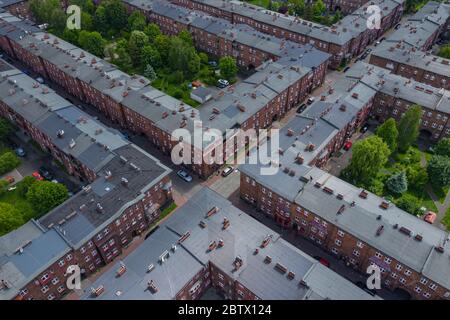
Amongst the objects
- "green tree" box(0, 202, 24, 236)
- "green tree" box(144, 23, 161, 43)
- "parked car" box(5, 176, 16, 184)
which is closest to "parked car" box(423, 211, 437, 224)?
"green tree" box(0, 202, 24, 236)

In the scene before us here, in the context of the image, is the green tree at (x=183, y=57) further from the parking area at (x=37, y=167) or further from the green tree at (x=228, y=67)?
the parking area at (x=37, y=167)

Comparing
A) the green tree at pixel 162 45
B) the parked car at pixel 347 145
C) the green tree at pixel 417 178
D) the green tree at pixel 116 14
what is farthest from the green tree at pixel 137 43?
the green tree at pixel 417 178

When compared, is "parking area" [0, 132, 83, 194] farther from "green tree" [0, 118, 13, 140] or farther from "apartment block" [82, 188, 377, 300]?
"apartment block" [82, 188, 377, 300]

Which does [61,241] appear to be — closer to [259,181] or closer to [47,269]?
[47,269]

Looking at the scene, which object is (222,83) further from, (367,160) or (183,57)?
(367,160)

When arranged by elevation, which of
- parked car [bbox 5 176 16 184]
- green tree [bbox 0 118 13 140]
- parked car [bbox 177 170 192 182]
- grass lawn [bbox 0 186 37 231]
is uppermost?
green tree [bbox 0 118 13 140]

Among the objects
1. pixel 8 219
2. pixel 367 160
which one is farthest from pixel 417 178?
pixel 8 219
